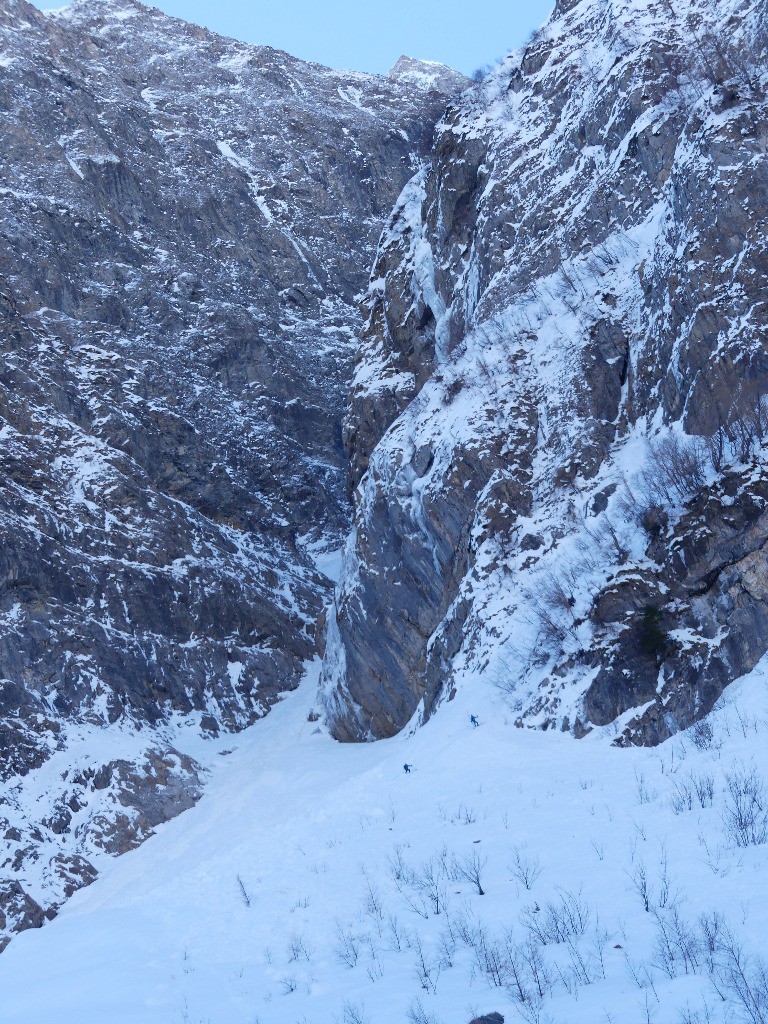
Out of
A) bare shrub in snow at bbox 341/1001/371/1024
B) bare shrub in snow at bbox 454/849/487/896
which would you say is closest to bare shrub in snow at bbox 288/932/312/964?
bare shrub in snow at bbox 454/849/487/896

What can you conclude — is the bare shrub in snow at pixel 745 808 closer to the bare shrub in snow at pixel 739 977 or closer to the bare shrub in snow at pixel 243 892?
the bare shrub in snow at pixel 739 977

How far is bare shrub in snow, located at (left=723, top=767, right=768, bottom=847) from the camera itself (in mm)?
8555


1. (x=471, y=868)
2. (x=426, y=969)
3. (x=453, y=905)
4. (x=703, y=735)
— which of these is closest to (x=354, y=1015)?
(x=426, y=969)

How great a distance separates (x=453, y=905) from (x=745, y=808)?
2776 millimetres

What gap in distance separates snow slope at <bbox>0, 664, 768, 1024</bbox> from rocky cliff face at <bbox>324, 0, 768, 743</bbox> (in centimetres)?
297

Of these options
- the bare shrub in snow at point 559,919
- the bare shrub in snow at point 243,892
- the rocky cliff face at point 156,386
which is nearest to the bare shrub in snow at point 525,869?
the bare shrub in snow at point 559,919

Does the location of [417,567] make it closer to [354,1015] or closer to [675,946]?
[354,1015]

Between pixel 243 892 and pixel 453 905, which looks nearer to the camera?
pixel 453 905

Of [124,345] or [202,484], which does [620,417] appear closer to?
[202,484]

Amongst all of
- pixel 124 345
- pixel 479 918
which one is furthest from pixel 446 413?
pixel 124 345

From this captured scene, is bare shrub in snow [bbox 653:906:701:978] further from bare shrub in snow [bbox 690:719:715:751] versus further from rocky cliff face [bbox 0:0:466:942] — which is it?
rocky cliff face [bbox 0:0:466:942]

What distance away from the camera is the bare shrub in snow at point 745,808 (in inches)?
337

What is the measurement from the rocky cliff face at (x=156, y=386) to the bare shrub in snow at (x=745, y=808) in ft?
82.9

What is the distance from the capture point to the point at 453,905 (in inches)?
374
